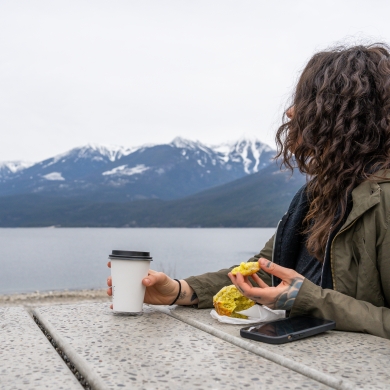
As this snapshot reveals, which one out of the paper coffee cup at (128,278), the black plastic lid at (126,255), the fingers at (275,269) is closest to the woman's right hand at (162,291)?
the paper coffee cup at (128,278)

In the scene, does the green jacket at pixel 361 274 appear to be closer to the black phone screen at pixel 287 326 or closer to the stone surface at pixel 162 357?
the black phone screen at pixel 287 326

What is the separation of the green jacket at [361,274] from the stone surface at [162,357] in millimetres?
430

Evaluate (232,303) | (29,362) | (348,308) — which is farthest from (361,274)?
(29,362)

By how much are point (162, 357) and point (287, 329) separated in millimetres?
466

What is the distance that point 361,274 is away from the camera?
184 centimetres

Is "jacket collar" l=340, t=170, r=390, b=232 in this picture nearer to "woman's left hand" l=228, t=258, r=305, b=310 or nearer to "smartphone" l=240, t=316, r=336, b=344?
"woman's left hand" l=228, t=258, r=305, b=310

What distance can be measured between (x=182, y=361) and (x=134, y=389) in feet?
0.79

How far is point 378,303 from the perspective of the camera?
188cm

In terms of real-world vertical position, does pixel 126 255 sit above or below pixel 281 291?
above

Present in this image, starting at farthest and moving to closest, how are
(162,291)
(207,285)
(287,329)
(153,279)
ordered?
(207,285) → (162,291) → (153,279) → (287,329)

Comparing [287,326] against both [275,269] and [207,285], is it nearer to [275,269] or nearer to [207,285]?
[275,269]

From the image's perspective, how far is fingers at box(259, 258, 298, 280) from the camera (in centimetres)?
172

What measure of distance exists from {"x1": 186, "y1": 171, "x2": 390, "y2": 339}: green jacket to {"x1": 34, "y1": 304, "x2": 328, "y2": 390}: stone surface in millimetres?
430

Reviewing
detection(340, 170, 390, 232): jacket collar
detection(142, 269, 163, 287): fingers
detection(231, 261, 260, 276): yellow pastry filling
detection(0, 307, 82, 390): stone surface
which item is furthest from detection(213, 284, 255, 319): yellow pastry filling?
detection(0, 307, 82, 390): stone surface
